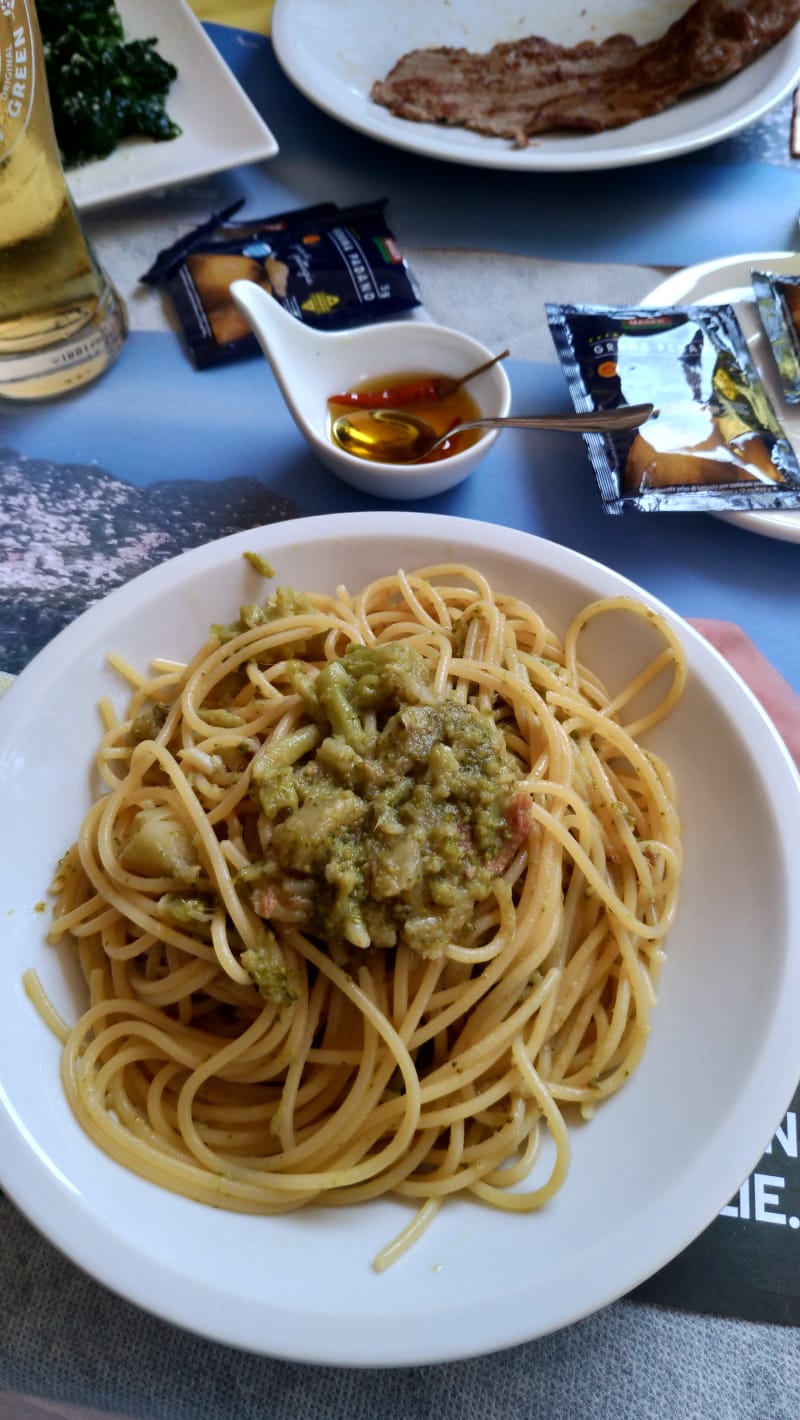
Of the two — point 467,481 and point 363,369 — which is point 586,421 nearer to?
point 467,481

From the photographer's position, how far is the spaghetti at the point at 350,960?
1.38m

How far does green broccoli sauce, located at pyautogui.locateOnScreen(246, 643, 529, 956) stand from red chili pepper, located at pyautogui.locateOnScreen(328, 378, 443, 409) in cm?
117

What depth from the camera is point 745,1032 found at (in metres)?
1.36

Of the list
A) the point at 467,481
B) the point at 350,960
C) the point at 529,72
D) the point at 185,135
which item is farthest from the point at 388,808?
the point at 529,72

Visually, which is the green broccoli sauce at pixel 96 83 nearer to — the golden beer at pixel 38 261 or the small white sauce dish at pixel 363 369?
the golden beer at pixel 38 261

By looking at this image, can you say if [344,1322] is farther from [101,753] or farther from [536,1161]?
[101,753]

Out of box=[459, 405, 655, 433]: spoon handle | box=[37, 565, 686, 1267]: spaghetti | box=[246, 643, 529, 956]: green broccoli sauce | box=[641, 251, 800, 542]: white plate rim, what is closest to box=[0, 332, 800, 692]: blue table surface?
box=[459, 405, 655, 433]: spoon handle

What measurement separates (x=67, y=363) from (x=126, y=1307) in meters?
2.35

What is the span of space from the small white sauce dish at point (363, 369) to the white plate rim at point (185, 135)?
0.83 meters

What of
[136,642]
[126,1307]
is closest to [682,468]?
[136,642]

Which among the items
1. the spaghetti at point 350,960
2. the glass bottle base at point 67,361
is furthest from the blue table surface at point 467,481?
the spaghetti at point 350,960

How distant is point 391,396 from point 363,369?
0.11 meters

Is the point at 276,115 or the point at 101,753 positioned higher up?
the point at 276,115

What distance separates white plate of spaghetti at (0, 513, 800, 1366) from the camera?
1202 millimetres
